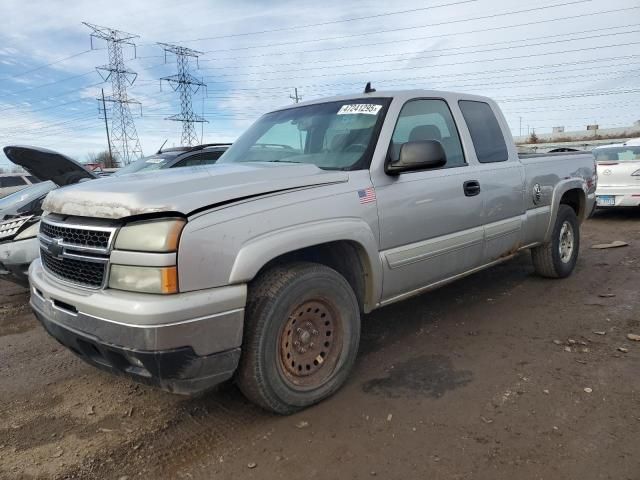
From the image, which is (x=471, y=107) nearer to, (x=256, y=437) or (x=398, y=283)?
(x=398, y=283)

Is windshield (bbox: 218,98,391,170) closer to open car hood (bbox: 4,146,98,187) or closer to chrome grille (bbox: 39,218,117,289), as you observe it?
chrome grille (bbox: 39,218,117,289)

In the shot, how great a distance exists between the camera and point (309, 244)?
9.48ft

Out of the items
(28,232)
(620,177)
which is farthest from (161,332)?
(620,177)

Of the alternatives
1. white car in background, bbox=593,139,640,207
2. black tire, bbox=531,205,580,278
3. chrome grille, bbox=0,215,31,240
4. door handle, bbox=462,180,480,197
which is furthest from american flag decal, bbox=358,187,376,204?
white car in background, bbox=593,139,640,207

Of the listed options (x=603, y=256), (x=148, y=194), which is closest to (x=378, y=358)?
(x=148, y=194)

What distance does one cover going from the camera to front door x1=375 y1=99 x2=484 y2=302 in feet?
11.3

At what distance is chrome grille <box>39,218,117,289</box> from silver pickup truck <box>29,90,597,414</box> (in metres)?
0.01

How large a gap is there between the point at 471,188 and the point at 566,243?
2472 mm

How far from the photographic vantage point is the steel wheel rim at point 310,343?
2.96 meters

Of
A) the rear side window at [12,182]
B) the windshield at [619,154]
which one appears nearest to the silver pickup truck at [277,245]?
the windshield at [619,154]

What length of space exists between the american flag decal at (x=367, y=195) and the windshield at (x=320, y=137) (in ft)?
0.60

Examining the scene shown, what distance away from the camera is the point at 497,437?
2.71m

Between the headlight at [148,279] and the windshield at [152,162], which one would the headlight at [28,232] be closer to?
the windshield at [152,162]

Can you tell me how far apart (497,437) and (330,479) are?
0.95 meters
